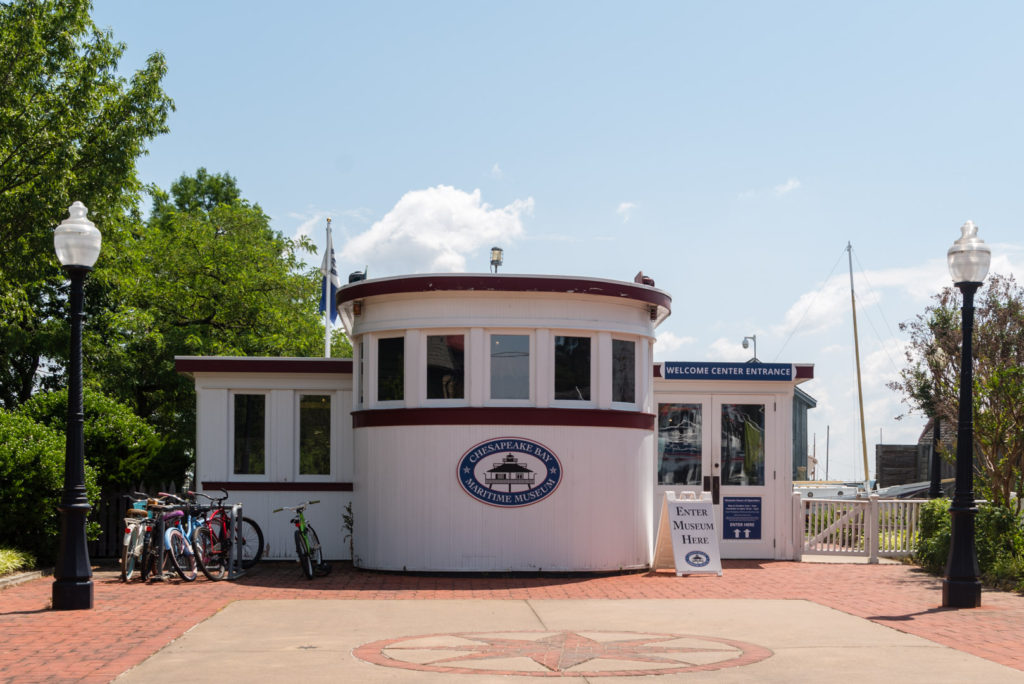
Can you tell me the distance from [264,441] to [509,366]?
447cm

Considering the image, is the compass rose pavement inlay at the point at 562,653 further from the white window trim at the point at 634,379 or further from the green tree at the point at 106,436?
the green tree at the point at 106,436

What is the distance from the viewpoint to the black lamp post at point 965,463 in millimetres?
12242

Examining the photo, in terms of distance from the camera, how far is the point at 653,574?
1546 cm

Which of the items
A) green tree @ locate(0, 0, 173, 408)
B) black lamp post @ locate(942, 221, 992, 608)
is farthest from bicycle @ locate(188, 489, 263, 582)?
green tree @ locate(0, 0, 173, 408)

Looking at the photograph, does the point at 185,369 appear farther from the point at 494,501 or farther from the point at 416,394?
the point at 494,501

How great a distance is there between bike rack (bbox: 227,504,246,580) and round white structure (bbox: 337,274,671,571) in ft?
5.53

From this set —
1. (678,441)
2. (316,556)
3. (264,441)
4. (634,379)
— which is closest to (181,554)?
(316,556)

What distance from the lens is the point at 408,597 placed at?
1277cm

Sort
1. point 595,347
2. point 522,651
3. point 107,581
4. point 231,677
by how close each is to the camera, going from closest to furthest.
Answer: point 231,677 < point 522,651 < point 107,581 < point 595,347

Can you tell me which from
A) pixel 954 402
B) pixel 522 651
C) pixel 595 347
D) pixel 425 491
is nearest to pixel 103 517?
pixel 425 491

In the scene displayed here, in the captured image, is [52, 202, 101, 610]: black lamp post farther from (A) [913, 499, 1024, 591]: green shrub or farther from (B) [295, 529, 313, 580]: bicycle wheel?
(A) [913, 499, 1024, 591]: green shrub

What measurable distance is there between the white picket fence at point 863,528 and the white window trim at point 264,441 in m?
7.97

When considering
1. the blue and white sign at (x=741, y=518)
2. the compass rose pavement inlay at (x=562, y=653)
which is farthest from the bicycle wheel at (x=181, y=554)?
the blue and white sign at (x=741, y=518)

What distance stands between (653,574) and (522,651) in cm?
675
